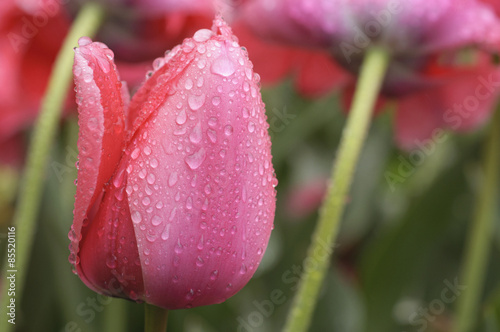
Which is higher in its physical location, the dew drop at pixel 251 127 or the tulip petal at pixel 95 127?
the dew drop at pixel 251 127

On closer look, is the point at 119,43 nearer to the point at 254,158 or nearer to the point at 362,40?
the point at 362,40

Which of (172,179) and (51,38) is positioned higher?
(51,38)

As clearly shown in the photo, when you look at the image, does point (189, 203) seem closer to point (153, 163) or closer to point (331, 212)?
point (153, 163)

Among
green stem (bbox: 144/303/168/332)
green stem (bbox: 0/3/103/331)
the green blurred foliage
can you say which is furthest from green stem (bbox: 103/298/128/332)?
green stem (bbox: 144/303/168/332)

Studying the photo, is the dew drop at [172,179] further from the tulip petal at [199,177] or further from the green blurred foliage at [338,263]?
the green blurred foliage at [338,263]

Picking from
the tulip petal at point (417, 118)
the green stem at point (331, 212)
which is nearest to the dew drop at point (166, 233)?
the green stem at point (331, 212)

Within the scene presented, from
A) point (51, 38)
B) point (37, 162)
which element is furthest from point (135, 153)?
point (51, 38)

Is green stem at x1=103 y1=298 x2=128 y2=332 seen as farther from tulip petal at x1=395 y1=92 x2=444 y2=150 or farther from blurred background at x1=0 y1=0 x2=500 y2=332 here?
tulip petal at x1=395 y1=92 x2=444 y2=150

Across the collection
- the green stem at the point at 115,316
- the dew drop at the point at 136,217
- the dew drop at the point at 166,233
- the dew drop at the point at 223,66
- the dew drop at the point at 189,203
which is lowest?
the green stem at the point at 115,316
